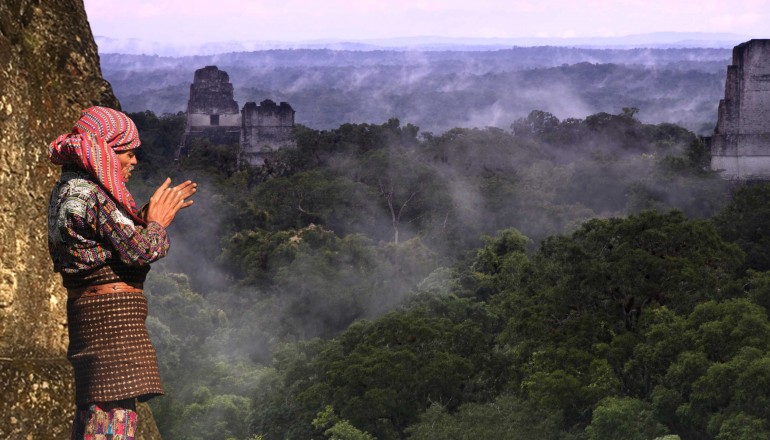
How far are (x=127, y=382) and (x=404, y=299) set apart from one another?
33648mm

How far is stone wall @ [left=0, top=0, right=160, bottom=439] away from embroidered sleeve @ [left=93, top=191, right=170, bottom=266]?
29 centimetres

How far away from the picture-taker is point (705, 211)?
45.4 metres

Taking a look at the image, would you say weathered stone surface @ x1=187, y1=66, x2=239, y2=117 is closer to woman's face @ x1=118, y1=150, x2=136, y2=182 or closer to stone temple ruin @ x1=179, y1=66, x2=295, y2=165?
stone temple ruin @ x1=179, y1=66, x2=295, y2=165

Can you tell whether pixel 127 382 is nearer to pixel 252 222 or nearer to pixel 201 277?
pixel 201 277

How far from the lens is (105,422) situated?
4586 mm

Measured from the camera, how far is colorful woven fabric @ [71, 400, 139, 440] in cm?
455

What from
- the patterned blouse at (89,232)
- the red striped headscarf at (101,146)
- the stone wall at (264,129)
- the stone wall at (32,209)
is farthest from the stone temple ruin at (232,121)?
the patterned blouse at (89,232)

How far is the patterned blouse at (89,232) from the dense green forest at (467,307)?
15.7 m

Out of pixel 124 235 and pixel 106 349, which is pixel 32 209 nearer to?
pixel 124 235

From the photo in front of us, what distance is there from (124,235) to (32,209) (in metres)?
0.39

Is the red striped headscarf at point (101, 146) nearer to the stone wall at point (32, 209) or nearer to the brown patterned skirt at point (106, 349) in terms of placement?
the stone wall at point (32, 209)

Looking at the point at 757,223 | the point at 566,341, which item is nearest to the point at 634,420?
the point at 566,341

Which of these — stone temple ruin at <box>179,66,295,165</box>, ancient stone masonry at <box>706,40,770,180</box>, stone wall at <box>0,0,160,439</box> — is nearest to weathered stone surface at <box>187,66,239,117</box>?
stone temple ruin at <box>179,66,295,165</box>

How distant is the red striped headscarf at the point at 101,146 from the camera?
4.42m
